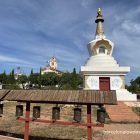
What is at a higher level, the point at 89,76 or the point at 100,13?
the point at 100,13

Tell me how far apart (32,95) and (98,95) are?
3.03m

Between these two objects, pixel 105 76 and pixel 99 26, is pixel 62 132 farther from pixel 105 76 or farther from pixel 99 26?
pixel 99 26

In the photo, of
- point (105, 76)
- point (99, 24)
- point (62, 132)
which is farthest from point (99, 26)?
point (62, 132)

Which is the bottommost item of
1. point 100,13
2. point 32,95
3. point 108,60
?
point 32,95

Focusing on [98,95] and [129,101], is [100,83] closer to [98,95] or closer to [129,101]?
[129,101]

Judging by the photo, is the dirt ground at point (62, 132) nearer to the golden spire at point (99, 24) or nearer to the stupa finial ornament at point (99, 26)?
the stupa finial ornament at point (99, 26)

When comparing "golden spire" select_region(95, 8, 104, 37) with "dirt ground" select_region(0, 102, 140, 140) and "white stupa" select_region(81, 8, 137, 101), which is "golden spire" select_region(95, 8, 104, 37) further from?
"dirt ground" select_region(0, 102, 140, 140)

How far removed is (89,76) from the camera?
1086 inches

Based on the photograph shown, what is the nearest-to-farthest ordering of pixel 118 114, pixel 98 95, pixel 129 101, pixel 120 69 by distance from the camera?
pixel 98 95
pixel 118 114
pixel 129 101
pixel 120 69

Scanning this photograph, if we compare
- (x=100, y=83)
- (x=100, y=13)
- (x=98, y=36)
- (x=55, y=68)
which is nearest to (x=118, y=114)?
(x=100, y=83)

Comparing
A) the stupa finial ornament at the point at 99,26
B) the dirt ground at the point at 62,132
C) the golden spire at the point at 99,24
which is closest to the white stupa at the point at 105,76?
the stupa finial ornament at the point at 99,26

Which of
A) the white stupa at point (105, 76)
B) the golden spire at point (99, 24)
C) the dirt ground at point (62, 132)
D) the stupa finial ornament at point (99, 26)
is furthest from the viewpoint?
the golden spire at point (99, 24)

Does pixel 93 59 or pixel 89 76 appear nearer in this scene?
pixel 89 76

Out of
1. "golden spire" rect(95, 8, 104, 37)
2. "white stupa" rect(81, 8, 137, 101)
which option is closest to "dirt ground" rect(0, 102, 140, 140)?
"white stupa" rect(81, 8, 137, 101)
